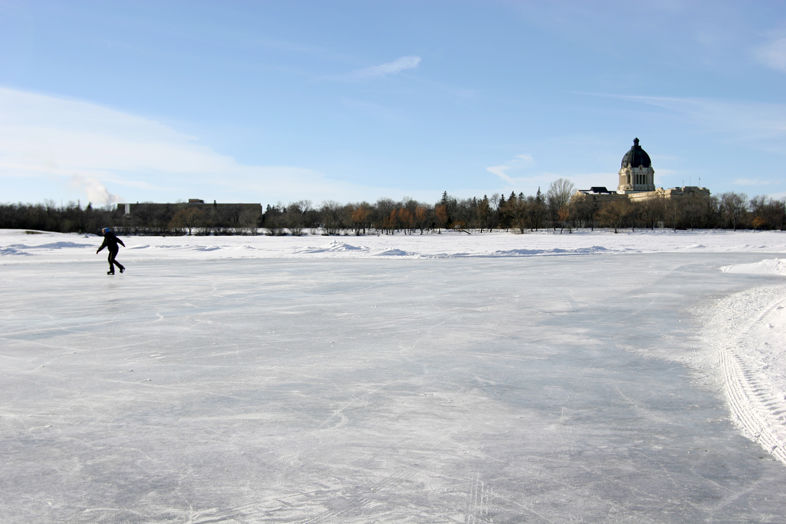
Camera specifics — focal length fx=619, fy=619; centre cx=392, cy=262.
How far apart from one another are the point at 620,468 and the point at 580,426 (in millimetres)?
755

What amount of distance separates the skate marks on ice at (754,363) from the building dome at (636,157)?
5419 inches

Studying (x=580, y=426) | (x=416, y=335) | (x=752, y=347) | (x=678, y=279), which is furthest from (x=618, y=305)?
(x=580, y=426)

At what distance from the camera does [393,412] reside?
4.60 m

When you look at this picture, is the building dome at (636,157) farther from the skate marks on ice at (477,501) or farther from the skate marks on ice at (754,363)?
the skate marks on ice at (477,501)

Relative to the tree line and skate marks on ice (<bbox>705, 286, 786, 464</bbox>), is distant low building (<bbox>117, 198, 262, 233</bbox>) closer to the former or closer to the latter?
the tree line

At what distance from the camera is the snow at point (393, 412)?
3.14 metres

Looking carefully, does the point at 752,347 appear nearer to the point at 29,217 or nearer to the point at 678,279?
the point at 678,279

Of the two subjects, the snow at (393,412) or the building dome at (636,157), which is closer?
the snow at (393,412)

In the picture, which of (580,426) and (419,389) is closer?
(580,426)

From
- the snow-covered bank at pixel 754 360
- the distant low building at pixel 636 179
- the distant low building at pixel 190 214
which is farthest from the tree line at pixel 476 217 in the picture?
the snow-covered bank at pixel 754 360

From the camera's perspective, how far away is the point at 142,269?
18.6 metres

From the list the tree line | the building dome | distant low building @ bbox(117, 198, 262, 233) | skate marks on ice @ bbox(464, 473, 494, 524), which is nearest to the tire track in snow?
skate marks on ice @ bbox(464, 473, 494, 524)

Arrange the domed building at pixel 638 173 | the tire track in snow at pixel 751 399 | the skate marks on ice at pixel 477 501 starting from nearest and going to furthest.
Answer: the skate marks on ice at pixel 477 501 < the tire track in snow at pixel 751 399 < the domed building at pixel 638 173

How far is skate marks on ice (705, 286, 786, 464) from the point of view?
13.7ft
